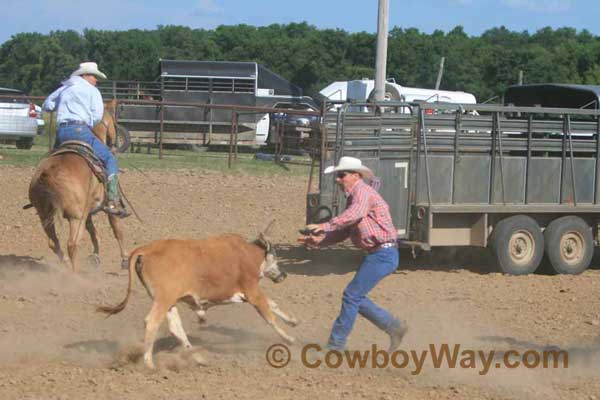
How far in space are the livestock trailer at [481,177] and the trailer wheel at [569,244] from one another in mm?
12

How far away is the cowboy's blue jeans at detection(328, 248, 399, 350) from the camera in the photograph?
286 inches

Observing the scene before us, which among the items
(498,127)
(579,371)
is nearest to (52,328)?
(579,371)

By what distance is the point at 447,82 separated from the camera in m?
57.6

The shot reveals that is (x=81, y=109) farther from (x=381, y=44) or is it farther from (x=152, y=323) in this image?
(x=381, y=44)

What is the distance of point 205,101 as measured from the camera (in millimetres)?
28766

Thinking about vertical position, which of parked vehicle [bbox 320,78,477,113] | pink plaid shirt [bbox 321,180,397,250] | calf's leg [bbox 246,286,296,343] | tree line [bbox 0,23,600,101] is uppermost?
tree line [bbox 0,23,600,101]

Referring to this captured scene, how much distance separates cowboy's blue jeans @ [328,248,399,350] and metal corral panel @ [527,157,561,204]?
5.27 metres

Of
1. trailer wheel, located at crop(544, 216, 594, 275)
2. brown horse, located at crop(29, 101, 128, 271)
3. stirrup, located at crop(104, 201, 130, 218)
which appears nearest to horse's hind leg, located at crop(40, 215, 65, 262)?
brown horse, located at crop(29, 101, 128, 271)

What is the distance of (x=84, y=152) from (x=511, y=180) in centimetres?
513

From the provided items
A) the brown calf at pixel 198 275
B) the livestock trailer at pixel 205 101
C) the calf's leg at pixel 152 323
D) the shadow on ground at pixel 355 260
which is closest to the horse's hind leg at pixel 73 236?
the shadow on ground at pixel 355 260

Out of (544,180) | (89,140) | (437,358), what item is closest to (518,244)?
(544,180)

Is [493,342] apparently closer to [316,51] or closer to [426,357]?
[426,357]

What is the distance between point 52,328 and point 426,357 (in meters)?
3.14

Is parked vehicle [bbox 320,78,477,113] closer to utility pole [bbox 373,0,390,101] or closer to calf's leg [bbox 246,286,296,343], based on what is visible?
utility pole [bbox 373,0,390,101]
